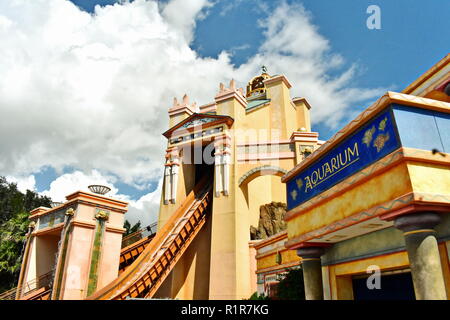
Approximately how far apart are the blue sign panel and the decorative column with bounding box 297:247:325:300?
1.07 metres

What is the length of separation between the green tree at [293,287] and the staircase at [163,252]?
5.73 metres

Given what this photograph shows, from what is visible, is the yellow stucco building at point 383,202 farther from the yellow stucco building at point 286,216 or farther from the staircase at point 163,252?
the staircase at point 163,252

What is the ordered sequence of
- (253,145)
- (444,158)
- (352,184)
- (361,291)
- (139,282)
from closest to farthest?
(444,158) < (352,184) < (361,291) < (139,282) < (253,145)

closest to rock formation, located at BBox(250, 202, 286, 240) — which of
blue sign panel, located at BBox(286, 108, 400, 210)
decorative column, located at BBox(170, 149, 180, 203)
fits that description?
decorative column, located at BBox(170, 149, 180, 203)

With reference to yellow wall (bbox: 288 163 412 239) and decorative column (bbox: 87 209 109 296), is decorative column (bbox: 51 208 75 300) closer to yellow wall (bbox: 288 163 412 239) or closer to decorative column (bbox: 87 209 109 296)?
decorative column (bbox: 87 209 109 296)

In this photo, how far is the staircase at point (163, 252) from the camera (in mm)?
13391

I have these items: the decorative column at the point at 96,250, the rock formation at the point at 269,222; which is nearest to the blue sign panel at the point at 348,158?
the decorative column at the point at 96,250

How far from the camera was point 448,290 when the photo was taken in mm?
4680

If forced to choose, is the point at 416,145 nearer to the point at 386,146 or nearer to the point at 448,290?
the point at 386,146

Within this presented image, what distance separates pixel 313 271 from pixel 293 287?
10.2 ft

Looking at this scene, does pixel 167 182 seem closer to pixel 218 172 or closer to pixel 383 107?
pixel 218 172
